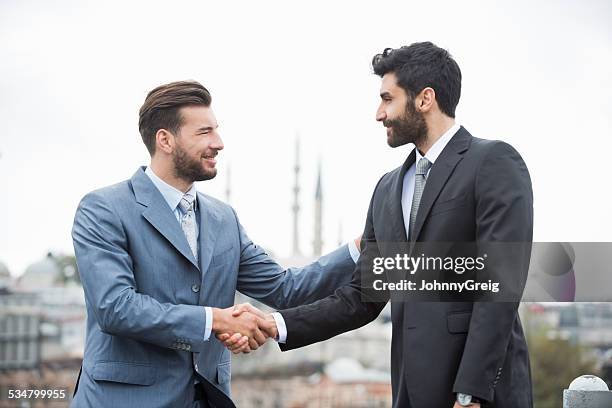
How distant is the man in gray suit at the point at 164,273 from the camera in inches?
128

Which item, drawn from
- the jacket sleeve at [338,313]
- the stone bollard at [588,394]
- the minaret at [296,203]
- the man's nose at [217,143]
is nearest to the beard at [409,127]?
the jacket sleeve at [338,313]

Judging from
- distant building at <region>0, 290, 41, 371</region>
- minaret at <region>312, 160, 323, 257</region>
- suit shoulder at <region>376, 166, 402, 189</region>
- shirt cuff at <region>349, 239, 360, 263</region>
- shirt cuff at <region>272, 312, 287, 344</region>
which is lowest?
distant building at <region>0, 290, 41, 371</region>

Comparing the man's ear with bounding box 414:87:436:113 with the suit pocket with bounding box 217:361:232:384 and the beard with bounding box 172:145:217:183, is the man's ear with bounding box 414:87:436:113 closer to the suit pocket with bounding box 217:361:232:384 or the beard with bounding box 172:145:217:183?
the beard with bounding box 172:145:217:183

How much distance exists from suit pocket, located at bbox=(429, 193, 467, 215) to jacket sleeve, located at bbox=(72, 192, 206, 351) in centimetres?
98

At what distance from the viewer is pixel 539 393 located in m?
52.2

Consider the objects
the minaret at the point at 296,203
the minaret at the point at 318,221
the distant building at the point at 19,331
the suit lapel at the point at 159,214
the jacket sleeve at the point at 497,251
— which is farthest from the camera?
the minaret at the point at 318,221

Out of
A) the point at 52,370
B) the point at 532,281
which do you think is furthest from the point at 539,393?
the point at 532,281

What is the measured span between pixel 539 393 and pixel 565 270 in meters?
51.2

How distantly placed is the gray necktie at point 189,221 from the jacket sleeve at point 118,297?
0.86 ft

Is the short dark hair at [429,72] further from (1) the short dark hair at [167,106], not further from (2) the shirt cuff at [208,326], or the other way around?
(2) the shirt cuff at [208,326]

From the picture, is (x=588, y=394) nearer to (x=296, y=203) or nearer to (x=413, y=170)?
(x=413, y=170)

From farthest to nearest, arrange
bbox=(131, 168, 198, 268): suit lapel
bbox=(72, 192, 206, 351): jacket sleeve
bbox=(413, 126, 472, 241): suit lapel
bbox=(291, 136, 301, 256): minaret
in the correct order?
bbox=(291, 136, 301, 256): minaret
bbox=(131, 168, 198, 268): suit lapel
bbox=(72, 192, 206, 351): jacket sleeve
bbox=(413, 126, 472, 241): suit lapel

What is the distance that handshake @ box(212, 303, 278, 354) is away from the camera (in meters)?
3.39

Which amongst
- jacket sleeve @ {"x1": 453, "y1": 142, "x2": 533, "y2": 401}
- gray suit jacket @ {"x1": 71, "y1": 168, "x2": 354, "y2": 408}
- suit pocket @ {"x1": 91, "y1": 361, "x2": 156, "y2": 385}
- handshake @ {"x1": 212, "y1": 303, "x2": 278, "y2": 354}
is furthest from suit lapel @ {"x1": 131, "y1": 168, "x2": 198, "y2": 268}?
jacket sleeve @ {"x1": 453, "y1": 142, "x2": 533, "y2": 401}
